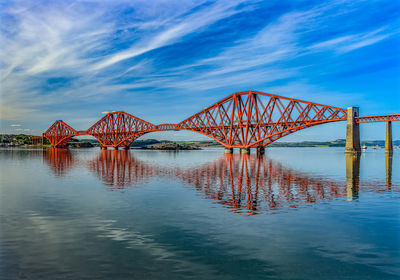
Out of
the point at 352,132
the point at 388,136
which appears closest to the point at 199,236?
the point at 352,132

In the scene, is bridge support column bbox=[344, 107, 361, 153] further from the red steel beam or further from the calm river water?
the calm river water

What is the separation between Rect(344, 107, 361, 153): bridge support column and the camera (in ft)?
307

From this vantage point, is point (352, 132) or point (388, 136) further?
point (388, 136)

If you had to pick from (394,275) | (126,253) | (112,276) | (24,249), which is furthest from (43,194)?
(394,275)

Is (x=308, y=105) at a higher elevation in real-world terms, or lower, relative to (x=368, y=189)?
higher

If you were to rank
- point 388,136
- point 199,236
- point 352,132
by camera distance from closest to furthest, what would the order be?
1. point 199,236
2. point 352,132
3. point 388,136

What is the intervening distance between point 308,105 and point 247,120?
2229cm

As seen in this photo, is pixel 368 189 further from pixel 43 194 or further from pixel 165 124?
pixel 165 124

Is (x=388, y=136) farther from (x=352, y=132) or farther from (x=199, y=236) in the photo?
(x=199, y=236)

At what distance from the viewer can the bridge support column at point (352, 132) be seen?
93688 mm

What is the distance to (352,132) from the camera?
93.4 m

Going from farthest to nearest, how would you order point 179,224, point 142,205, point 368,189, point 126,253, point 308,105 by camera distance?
point 308,105
point 368,189
point 142,205
point 179,224
point 126,253

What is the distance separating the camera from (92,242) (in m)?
10.4

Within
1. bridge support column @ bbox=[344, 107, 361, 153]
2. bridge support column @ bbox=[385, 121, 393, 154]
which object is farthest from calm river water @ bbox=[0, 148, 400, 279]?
bridge support column @ bbox=[385, 121, 393, 154]
